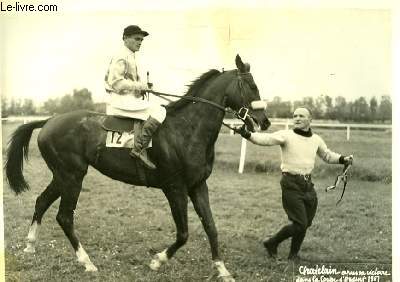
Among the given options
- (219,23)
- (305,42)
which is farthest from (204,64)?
(305,42)

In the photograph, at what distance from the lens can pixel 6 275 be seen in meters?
4.53

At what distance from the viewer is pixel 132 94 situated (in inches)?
172

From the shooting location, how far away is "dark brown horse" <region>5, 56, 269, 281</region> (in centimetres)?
429

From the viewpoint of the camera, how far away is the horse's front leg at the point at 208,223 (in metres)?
4.25

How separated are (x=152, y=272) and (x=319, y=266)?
64.8 inches

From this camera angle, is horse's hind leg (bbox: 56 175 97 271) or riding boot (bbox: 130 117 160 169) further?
horse's hind leg (bbox: 56 175 97 271)

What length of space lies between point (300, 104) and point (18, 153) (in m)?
2.91

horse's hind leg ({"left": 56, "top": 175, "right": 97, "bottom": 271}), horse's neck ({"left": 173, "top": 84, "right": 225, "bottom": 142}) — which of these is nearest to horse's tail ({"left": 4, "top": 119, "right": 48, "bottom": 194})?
horse's hind leg ({"left": 56, "top": 175, "right": 97, "bottom": 271})

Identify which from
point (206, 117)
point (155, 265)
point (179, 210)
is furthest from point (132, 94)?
point (155, 265)

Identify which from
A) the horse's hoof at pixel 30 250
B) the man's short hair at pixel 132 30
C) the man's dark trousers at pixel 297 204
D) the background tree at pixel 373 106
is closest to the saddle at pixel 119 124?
the man's short hair at pixel 132 30

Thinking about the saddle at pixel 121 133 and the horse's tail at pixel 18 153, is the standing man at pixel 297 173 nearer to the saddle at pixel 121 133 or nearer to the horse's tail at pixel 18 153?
the saddle at pixel 121 133

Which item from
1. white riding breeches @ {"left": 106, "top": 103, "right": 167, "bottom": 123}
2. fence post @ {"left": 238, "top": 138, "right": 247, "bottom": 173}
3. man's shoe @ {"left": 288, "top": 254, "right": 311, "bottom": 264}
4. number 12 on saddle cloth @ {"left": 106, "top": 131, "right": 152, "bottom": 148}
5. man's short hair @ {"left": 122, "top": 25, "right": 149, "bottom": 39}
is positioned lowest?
man's shoe @ {"left": 288, "top": 254, "right": 311, "bottom": 264}

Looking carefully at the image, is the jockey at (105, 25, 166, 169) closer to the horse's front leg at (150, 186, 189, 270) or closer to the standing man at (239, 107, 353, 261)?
the horse's front leg at (150, 186, 189, 270)

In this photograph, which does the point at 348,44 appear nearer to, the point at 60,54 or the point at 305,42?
the point at 305,42
